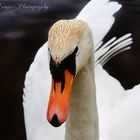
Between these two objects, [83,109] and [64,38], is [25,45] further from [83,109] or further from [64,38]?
[64,38]

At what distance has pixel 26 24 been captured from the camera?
238cm

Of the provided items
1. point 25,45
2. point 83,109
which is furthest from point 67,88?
point 25,45

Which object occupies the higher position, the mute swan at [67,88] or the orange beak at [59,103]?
the mute swan at [67,88]

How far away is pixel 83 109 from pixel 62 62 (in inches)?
10.1

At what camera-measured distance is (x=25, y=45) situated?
2332 millimetres

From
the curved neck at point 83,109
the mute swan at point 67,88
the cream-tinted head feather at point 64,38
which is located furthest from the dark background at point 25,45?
the cream-tinted head feather at point 64,38

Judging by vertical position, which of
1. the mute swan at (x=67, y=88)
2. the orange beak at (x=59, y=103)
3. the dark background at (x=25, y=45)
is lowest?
the orange beak at (x=59, y=103)

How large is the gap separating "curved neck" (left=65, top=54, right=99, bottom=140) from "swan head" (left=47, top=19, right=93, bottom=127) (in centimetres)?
10

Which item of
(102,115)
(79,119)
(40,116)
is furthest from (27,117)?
(79,119)

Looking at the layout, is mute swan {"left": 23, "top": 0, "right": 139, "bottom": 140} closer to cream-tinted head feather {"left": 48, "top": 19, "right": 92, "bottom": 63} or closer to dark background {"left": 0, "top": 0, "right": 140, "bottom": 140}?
cream-tinted head feather {"left": 48, "top": 19, "right": 92, "bottom": 63}

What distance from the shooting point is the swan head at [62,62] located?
98 cm

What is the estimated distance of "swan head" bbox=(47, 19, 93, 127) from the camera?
98 centimetres

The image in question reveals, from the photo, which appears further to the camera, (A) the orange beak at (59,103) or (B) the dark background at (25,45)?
(B) the dark background at (25,45)

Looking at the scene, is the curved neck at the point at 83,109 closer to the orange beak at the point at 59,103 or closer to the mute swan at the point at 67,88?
the mute swan at the point at 67,88
